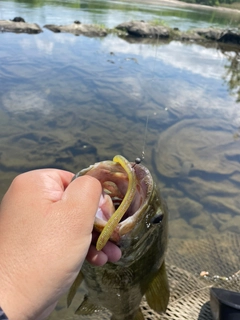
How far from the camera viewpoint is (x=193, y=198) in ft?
18.8

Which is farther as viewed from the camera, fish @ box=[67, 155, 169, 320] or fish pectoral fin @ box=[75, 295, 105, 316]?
fish pectoral fin @ box=[75, 295, 105, 316]

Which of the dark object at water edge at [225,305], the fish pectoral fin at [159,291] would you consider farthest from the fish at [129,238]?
the dark object at water edge at [225,305]

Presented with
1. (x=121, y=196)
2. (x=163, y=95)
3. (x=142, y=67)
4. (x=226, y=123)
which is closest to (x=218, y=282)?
(x=121, y=196)

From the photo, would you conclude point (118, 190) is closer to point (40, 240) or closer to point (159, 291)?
point (40, 240)

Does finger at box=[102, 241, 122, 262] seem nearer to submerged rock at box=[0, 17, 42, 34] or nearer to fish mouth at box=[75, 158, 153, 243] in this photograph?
fish mouth at box=[75, 158, 153, 243]

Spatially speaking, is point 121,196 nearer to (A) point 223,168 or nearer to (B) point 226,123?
(A) point 223,168

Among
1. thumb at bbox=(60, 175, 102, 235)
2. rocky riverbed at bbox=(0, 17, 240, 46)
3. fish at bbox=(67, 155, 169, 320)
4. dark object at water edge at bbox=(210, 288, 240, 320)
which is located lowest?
rocky riverbed at bbox=(0, 17, 240, 46)

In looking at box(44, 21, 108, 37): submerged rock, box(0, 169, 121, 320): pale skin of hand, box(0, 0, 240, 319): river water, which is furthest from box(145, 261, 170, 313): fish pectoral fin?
box(44, 21, 108, 37): submerged rock

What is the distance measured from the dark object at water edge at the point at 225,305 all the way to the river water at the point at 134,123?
2077 millimetres

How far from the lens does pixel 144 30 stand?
21.4 meters

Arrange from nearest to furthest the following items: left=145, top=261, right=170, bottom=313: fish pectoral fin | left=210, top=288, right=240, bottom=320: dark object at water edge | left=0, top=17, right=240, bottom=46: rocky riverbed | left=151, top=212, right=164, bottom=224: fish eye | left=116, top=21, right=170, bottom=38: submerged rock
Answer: left=151, top=212, right=164, bottom=224: fish eye < left=145, top=261, right=170, bottom=313: fish pectoral fin < left=210, top=288, right=240, bottom=320: dark object at water edge < left=0, top=17, right=240, bottom=46: rocky riverbed < left=116, top=21, right=170, bottom=38: submerged rock

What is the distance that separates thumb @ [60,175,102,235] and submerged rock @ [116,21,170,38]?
71.8ft

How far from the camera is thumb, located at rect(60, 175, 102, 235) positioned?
1.41 meters

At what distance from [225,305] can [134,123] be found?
561cm
